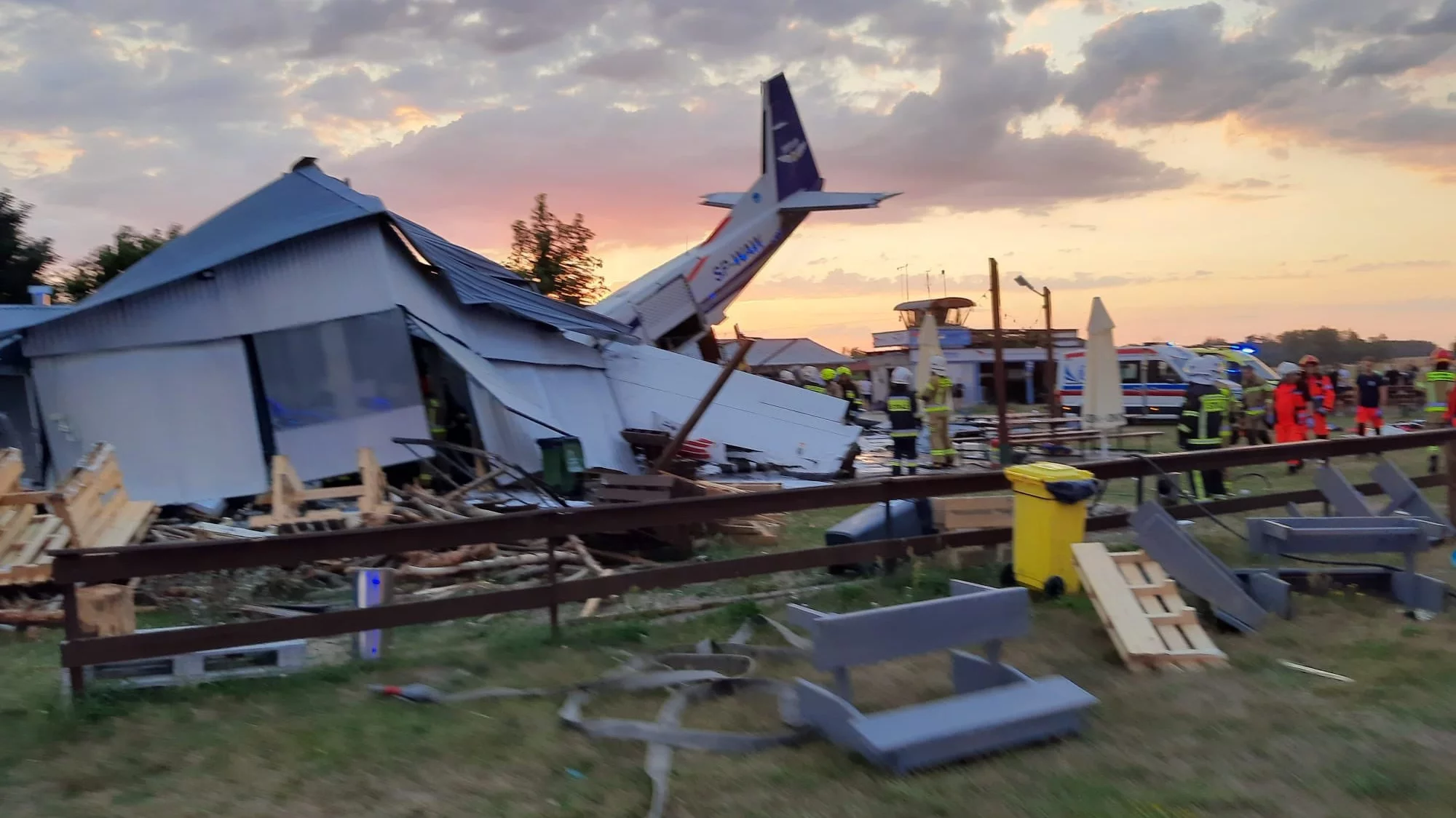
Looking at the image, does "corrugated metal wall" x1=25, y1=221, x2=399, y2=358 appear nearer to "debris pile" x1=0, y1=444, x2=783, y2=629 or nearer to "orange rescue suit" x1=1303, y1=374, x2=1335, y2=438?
"debris pile" x1=0, y1=444, x2=783, y2=629

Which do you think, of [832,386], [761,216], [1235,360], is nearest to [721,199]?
[761,216]

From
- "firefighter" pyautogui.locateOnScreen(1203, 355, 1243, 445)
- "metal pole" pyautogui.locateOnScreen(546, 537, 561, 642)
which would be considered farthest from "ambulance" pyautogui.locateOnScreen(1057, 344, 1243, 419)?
"metal pole" pyautogui.locateOnScreen(546, 537, 561, 642)

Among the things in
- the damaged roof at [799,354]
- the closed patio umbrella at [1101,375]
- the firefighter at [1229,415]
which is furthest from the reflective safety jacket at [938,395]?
the damaged roof at [799,354]

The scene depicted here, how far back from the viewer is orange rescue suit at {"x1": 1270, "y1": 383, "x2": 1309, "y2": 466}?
1628 cm

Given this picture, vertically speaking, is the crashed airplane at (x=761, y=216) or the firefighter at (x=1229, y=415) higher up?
the crashed airplane at (x=761, y=216)

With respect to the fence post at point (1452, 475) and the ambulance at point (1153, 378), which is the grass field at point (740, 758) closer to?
the fence post at point (1452, 475)

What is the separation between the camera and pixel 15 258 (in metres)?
37.0

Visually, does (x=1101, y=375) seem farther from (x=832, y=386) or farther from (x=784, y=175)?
(x=784, y=175)

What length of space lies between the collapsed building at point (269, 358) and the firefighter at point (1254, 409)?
35.7 ft

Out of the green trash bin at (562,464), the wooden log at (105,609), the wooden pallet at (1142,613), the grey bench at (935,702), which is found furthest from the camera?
the green trash bin at (562,464)

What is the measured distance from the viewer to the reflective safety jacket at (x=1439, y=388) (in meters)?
17.0

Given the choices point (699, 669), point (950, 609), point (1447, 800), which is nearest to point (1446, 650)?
point (1447, 800)

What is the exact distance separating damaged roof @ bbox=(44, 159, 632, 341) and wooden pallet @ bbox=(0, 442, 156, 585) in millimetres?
3611

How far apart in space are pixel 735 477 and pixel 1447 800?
13.4 m
